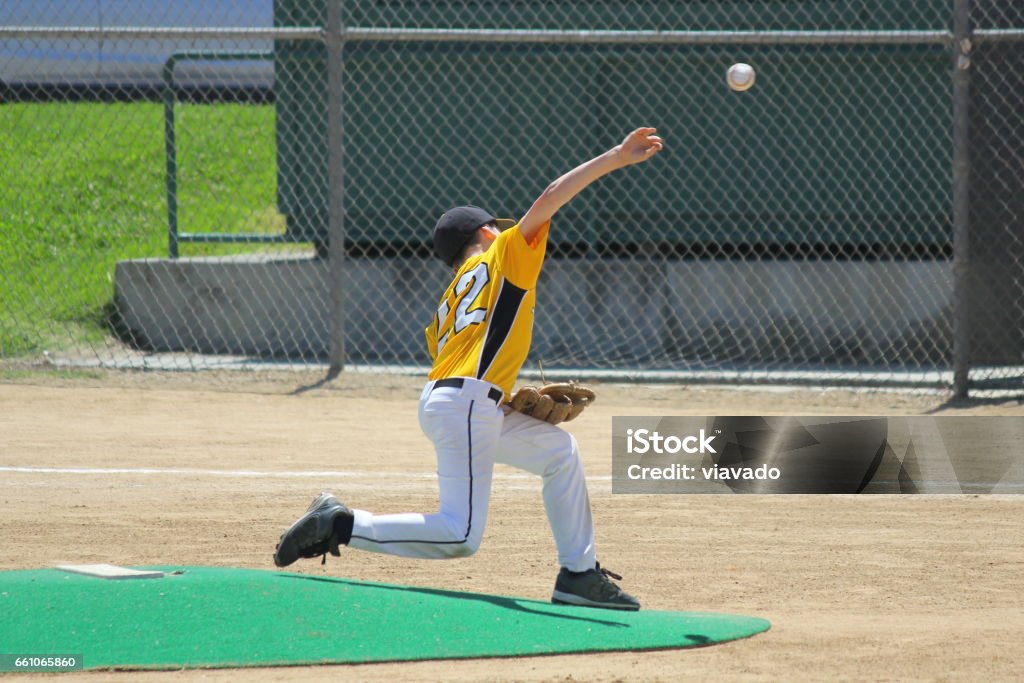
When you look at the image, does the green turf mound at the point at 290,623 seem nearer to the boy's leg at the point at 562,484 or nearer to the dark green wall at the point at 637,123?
the boy's leg at the point at 562,484

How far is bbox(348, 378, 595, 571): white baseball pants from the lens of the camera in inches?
184

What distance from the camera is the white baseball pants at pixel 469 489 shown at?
4.68m

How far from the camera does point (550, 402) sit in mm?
4828

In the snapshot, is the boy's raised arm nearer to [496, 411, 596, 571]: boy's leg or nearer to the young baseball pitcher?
the young baseball pitcher

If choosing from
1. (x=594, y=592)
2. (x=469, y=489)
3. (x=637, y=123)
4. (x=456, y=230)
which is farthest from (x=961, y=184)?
(x=469, y=489)

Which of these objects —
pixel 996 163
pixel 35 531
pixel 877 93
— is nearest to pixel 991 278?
pixel 996 163

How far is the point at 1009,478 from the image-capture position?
741 cm

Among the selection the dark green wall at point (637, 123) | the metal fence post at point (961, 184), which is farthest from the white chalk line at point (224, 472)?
the dark green wall at point (637, 123)

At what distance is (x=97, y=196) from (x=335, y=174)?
6232 mm

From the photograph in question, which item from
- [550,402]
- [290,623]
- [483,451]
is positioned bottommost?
[290,623]

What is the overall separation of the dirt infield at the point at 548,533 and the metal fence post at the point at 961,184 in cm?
40

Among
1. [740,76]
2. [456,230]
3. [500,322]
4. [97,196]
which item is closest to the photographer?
[500,322]

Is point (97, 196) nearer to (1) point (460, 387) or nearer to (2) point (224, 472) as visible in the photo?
(2) point (224, 472)

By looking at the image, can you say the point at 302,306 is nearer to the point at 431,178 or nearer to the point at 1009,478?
the point at 431,178
